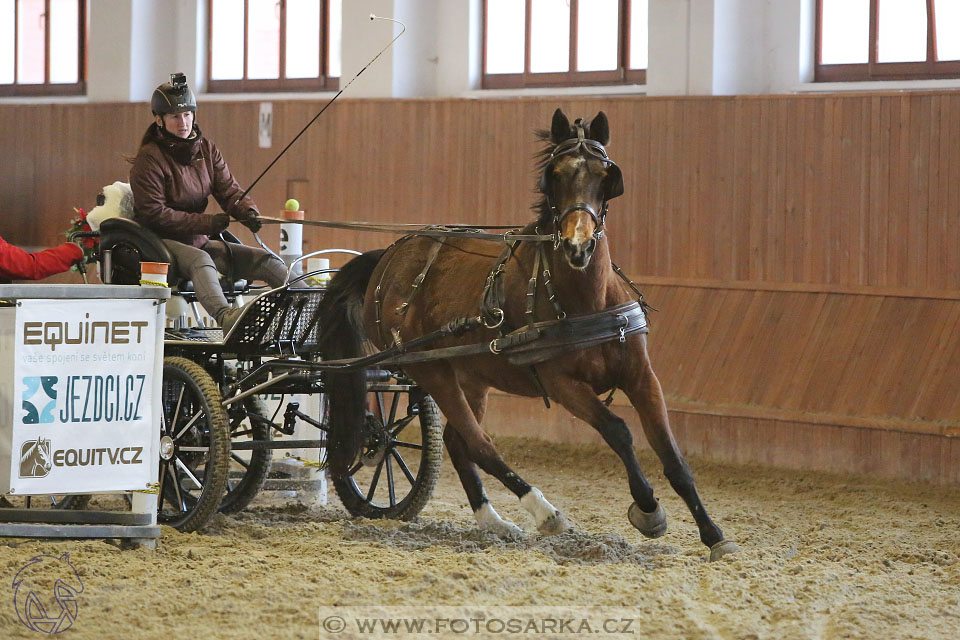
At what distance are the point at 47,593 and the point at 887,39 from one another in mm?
6237

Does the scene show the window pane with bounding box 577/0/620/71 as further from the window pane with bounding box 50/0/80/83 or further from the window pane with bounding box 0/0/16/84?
the window pane with bounding box 0/0/16/84

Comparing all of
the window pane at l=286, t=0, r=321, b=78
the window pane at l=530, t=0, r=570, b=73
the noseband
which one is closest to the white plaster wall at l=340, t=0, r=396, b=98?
the window pane at l=286, t=0, r=321, b=78

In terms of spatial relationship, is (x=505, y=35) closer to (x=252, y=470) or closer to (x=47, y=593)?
(x=252, y=470)

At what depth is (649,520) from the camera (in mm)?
4074

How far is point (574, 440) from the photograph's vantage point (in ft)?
24.7

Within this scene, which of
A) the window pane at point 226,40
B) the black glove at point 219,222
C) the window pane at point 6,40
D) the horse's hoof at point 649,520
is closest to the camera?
the horse's hoof at point 649,520

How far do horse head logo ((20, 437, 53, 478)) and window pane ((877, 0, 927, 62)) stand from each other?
5866 millimetres

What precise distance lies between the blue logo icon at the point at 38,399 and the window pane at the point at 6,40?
295 inches

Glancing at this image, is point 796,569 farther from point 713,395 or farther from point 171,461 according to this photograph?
point 713,395

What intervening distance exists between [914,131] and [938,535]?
2660 millimetres

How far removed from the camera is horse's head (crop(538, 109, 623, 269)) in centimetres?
374

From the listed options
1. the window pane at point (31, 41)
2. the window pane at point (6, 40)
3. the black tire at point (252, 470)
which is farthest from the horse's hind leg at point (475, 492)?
the window pane at point (6, 40)

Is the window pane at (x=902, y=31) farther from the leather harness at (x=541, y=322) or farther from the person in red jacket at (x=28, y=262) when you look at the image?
the person in red jacket at (x=28, y=262)

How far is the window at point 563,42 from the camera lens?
8.13 m
